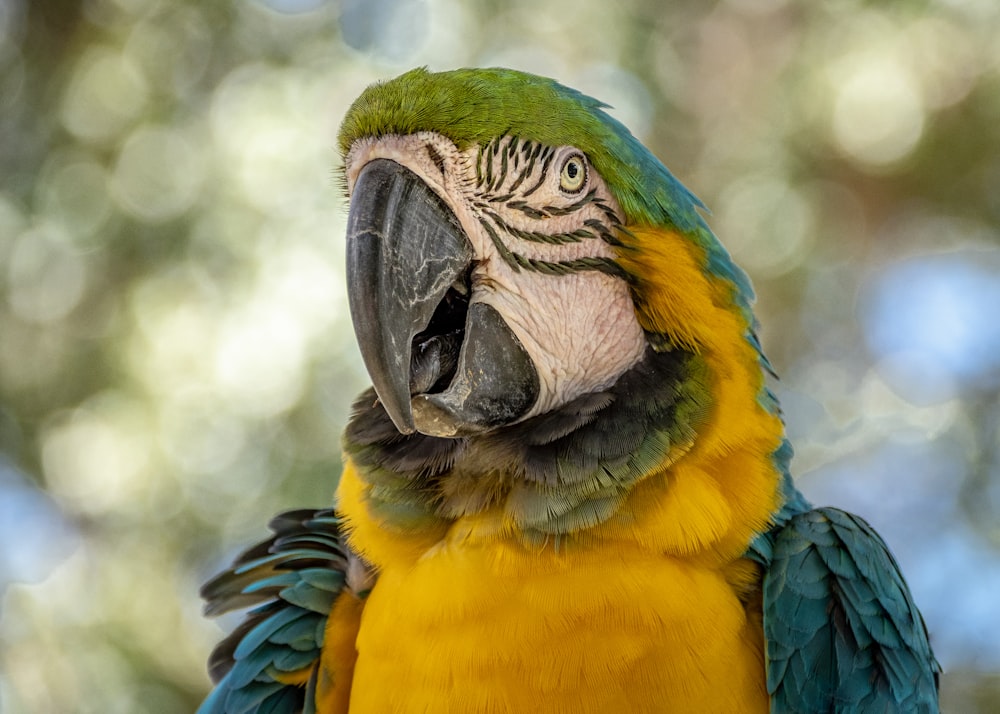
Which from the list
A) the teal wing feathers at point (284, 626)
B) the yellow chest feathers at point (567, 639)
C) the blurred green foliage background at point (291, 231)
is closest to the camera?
the yellow chest feathers at point (567, 639)

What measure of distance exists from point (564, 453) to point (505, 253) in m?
0.35

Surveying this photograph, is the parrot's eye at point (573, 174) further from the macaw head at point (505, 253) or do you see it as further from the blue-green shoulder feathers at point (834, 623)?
the blue-green shoulder feathers at point (834, 623)

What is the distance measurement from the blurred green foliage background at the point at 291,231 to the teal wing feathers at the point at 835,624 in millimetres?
3261

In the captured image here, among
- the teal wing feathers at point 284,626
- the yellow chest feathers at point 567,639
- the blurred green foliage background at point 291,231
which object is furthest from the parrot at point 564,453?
the blurred green foliage background at point 291,231

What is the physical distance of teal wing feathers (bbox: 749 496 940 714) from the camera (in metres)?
1.48

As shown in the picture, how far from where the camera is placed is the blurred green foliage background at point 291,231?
461cm

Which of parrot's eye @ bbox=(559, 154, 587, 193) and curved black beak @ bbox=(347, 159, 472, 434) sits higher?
parrot's eye @ bbox=(559, 154, 587, 193)

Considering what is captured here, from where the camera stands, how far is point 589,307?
1551 millimetres

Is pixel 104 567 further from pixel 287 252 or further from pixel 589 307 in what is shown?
pixel 589 307

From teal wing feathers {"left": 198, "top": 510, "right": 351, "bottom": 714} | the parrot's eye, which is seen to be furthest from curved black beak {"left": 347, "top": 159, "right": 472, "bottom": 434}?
teal wing feathers {"left": 198, "top": 510, "right": 351, "bottom": 714}

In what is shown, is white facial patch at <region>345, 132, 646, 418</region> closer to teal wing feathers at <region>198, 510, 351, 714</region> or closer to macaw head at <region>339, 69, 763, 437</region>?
macaw head at <region>339, 69, 763, 437</region>

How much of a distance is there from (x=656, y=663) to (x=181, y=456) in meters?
3.80

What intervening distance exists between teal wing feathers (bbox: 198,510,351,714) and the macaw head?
21.7 inches

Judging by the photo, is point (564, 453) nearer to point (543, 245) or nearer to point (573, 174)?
point (543, 245)
